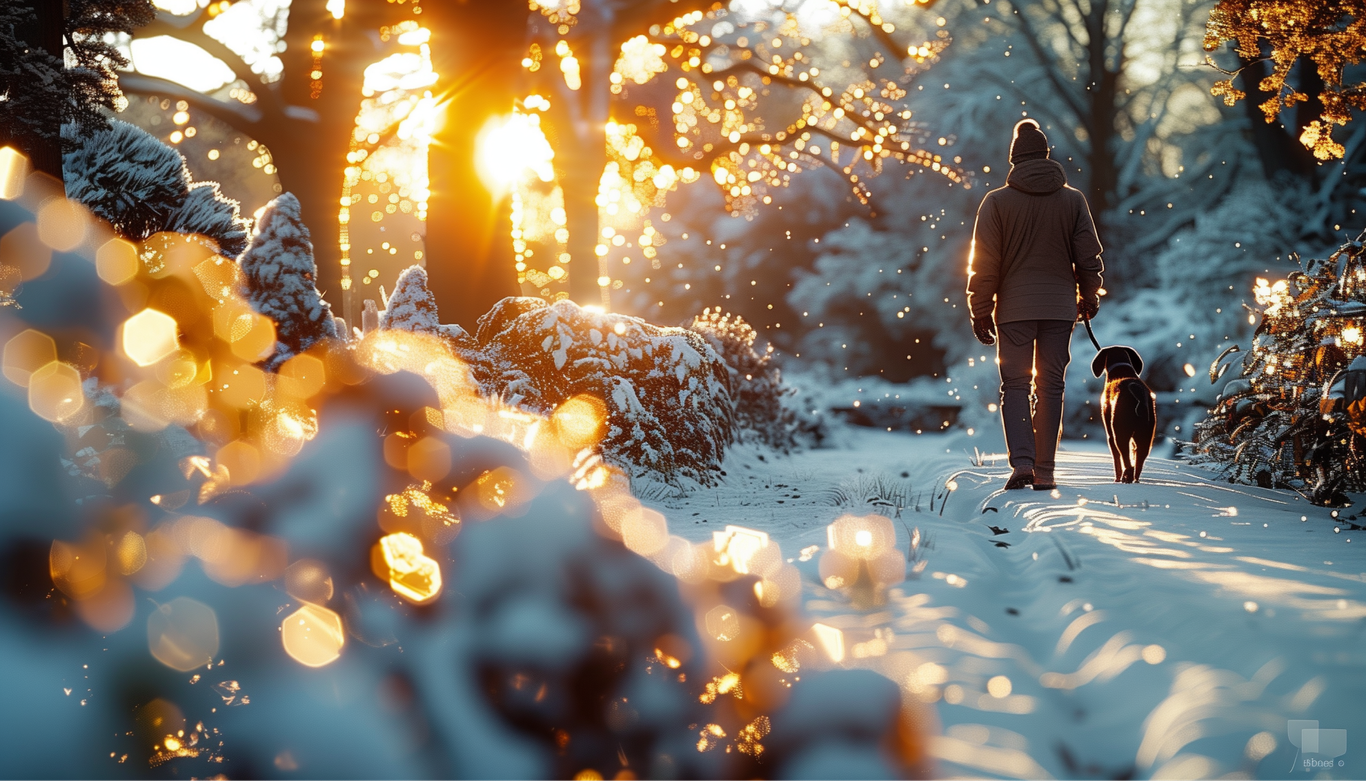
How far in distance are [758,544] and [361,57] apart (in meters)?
10.6

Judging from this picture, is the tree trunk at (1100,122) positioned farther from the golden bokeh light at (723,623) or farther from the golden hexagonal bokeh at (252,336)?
the golden bokeh light at (723,623)

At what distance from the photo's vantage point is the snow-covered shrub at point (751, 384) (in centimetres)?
1142

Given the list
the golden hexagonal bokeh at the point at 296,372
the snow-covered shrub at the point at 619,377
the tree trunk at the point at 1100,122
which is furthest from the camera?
the tree trunk at the point at 1100,122

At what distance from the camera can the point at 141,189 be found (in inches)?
243

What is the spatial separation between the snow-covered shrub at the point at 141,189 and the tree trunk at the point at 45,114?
1.46 metres

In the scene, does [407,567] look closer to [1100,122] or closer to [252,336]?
[252,336]

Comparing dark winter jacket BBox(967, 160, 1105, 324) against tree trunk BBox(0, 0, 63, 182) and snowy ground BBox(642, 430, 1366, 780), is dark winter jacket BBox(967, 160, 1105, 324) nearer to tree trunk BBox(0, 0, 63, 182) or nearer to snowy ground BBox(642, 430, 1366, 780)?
snowy ground BBox(642, 430, 1366, 780)

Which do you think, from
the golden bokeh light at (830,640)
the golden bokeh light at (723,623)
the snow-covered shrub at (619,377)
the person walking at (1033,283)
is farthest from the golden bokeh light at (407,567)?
the person walking at (1033,283)

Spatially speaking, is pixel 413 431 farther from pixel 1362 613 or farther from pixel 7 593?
pixel 1362 613

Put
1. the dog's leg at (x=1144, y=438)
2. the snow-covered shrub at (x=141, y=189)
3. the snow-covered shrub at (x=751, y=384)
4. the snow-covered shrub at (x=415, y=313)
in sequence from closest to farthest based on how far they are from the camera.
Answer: the dog's leg at (x=1144, y=438) → the snow-covered shrub at (x=141, y=189) → the snow-covered shrub at (x=415, y=313) → the snow-covered shrub at (x=751, y=384)

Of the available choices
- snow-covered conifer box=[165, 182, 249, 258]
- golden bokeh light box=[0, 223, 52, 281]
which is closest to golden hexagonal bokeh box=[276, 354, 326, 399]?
golden bokeh light box=[0, 223, 52, 281]

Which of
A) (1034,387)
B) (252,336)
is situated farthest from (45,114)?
(1034,387)

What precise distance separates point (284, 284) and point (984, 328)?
4.42m

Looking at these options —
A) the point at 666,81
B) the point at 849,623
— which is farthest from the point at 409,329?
the point at 666,81
